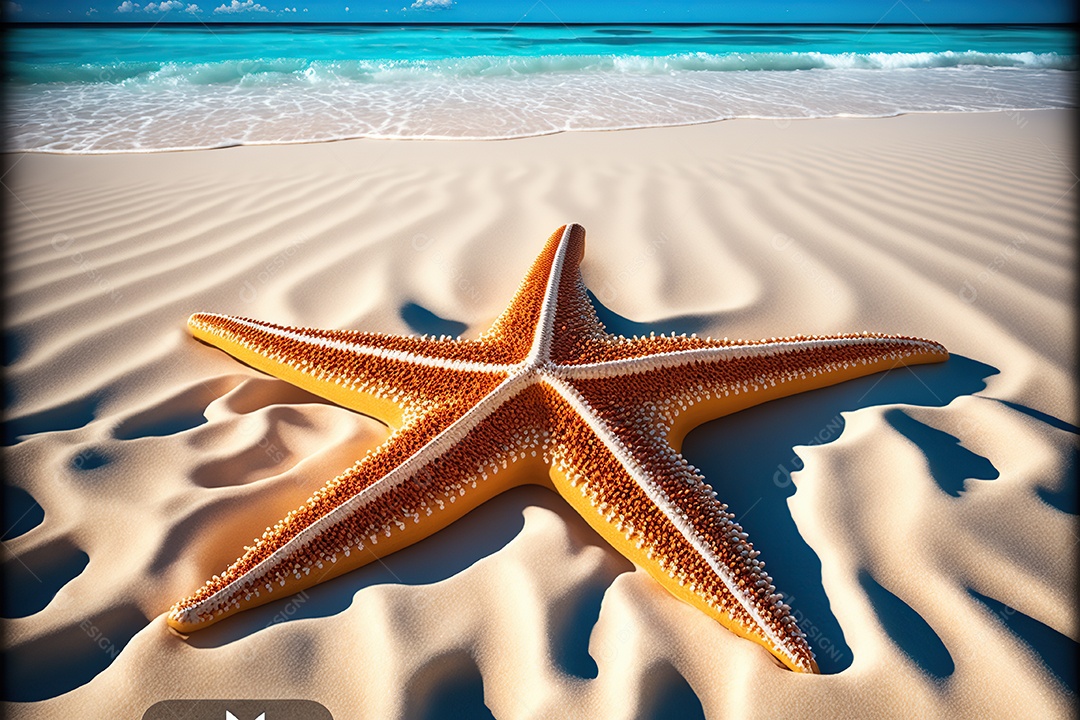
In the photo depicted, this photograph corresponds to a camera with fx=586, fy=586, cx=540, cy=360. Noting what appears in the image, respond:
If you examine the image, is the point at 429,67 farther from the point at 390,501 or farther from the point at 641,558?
the point at 641,558

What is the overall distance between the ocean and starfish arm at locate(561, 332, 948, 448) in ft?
20.3

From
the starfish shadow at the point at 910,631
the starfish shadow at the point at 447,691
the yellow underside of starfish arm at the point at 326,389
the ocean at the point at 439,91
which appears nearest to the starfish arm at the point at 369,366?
the yellow underside of starfish arm at the point at 326,389

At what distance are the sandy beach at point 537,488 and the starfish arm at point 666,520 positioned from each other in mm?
113

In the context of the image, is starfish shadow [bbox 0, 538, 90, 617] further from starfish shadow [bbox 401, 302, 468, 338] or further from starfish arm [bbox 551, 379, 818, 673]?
starfish shadow [bbox 401, 302, 468, 338]

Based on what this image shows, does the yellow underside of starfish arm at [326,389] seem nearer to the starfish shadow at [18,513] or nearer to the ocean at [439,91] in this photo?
the starfish shadow at [18,513]

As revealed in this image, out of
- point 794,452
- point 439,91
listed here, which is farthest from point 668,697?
point 439,91

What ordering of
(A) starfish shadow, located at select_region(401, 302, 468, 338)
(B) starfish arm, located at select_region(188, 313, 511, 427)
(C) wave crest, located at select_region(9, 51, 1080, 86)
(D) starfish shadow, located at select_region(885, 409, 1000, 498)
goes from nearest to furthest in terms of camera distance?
(D) starfish shadow, located at select_region(885, 409, 1000, 498), (B) starfish arm, located at select_region(188, 313, 511, 427), (A) starfish shadow, located at select_region(401, 302, 468, 338), (C) wave crest, located at select_region(9, 51, 1080, 86)

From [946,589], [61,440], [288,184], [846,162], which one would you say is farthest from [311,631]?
[846,162]

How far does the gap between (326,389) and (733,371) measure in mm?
1811

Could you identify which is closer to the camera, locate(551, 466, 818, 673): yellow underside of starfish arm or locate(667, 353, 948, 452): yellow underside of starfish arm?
locate(551, 466, 818, 673): yellow underside of starfish arm

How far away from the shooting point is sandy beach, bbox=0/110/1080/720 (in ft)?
5.59

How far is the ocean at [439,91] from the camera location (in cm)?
840

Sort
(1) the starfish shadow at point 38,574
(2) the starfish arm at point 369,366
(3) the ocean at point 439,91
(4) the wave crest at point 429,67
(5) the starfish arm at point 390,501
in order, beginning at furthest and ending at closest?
(4) the wave crest at point 429,67
(3) the ocean at point 439,91
(2) the starfish arm at point 369,366
(1) the starfish shadow at point 38,574
(5) the starfish arm at point 390,501

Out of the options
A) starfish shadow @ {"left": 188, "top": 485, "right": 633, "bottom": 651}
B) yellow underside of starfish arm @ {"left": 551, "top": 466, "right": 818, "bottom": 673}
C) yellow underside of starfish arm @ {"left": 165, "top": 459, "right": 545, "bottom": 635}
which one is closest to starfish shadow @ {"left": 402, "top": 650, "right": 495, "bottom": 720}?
starfish shadow @ {"left": 188, "top": 485, "right": 633, "bottom": 651}
